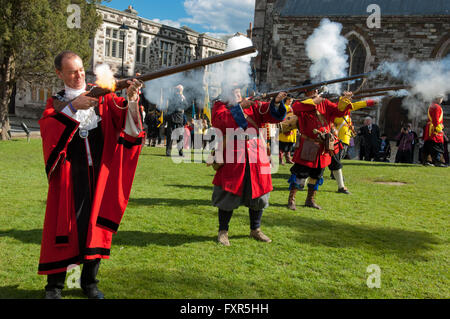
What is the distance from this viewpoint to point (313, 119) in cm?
762

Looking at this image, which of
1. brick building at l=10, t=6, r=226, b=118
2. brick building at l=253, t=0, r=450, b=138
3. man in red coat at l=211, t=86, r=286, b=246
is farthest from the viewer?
brick building at l=10, t=6, r=226, b=118

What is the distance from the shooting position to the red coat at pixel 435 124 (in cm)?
1445

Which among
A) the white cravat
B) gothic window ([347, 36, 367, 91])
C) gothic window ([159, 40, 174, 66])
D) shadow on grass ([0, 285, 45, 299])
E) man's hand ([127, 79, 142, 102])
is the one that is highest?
gothic window ([159, 40, 174, 66])

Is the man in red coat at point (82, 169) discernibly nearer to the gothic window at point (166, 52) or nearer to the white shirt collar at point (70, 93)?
the white shirt collar at point (70, 93)

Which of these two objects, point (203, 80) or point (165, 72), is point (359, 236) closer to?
point (165, 72)

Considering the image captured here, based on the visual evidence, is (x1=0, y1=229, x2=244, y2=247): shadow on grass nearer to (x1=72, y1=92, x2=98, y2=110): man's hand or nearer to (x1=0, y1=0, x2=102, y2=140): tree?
(x1=72, y1=92, x2=98, y2=110): man's hand

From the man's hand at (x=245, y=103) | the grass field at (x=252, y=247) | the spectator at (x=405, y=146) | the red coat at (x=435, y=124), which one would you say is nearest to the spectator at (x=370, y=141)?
the spectator at (x=405, y=146)

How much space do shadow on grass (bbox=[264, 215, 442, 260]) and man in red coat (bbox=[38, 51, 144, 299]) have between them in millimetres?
3055

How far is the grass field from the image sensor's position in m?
4.12

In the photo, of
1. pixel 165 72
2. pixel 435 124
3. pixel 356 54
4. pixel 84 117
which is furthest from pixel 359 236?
pixel 356 54

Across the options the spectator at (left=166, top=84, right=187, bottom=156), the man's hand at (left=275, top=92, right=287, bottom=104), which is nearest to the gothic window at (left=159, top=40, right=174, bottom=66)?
the spectator at (left=166, top=84, right=187, bottom=156)

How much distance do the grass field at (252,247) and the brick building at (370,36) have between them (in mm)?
16526

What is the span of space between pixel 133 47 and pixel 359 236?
30.6 metres
